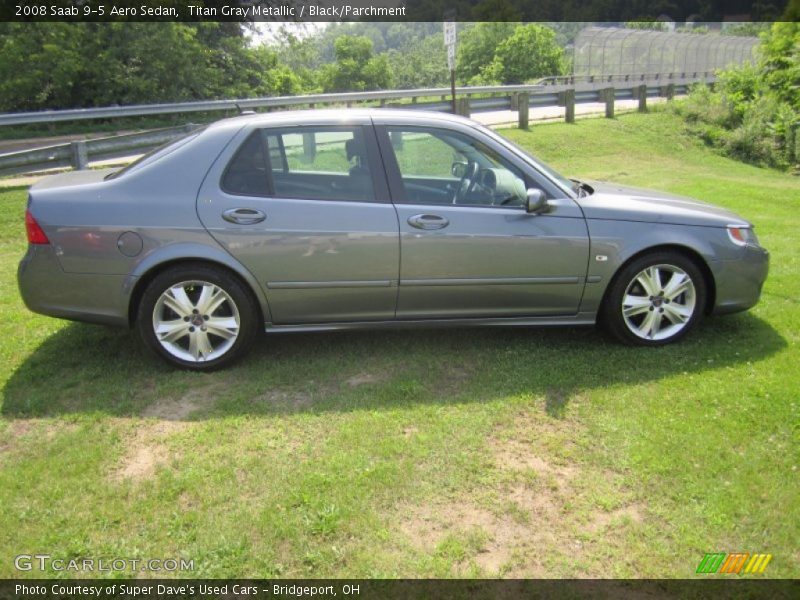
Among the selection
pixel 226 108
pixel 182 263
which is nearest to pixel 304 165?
pixel 182 263

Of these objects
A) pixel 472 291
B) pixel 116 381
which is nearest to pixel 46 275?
pixel 116 381

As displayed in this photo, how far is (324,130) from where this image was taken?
454 cm

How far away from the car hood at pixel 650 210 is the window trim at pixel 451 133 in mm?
272

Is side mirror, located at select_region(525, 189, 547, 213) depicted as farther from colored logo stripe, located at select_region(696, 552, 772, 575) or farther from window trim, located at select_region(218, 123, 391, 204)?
colored logo stripe, located at select_region(696, 552, 772, 575)

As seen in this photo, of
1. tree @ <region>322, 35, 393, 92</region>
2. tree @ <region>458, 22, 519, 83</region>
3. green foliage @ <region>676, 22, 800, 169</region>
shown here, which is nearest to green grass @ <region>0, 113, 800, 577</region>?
green foliage @ <region>676, 22, 800, 169</region>

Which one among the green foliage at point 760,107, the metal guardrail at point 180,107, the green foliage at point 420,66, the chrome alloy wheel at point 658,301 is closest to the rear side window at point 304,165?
the chrome alloy wheel at point 658,301

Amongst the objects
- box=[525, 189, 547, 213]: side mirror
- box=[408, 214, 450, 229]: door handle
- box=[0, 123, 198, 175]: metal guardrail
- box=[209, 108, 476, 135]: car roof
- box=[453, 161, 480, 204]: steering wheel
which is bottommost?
box=[0, 123, 198, 175]: metal guardrail

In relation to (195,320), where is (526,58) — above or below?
below

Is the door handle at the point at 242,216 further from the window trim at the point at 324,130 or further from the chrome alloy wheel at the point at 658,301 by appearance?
the chrome alloy wheel at the point at 658,301

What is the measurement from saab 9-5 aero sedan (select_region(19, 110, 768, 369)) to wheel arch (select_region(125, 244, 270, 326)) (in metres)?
0.01

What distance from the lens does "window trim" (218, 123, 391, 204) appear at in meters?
4.43

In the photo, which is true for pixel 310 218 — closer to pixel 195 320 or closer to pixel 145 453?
pixel 195 320

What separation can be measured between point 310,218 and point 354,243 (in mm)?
319

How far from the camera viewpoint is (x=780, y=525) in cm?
294
